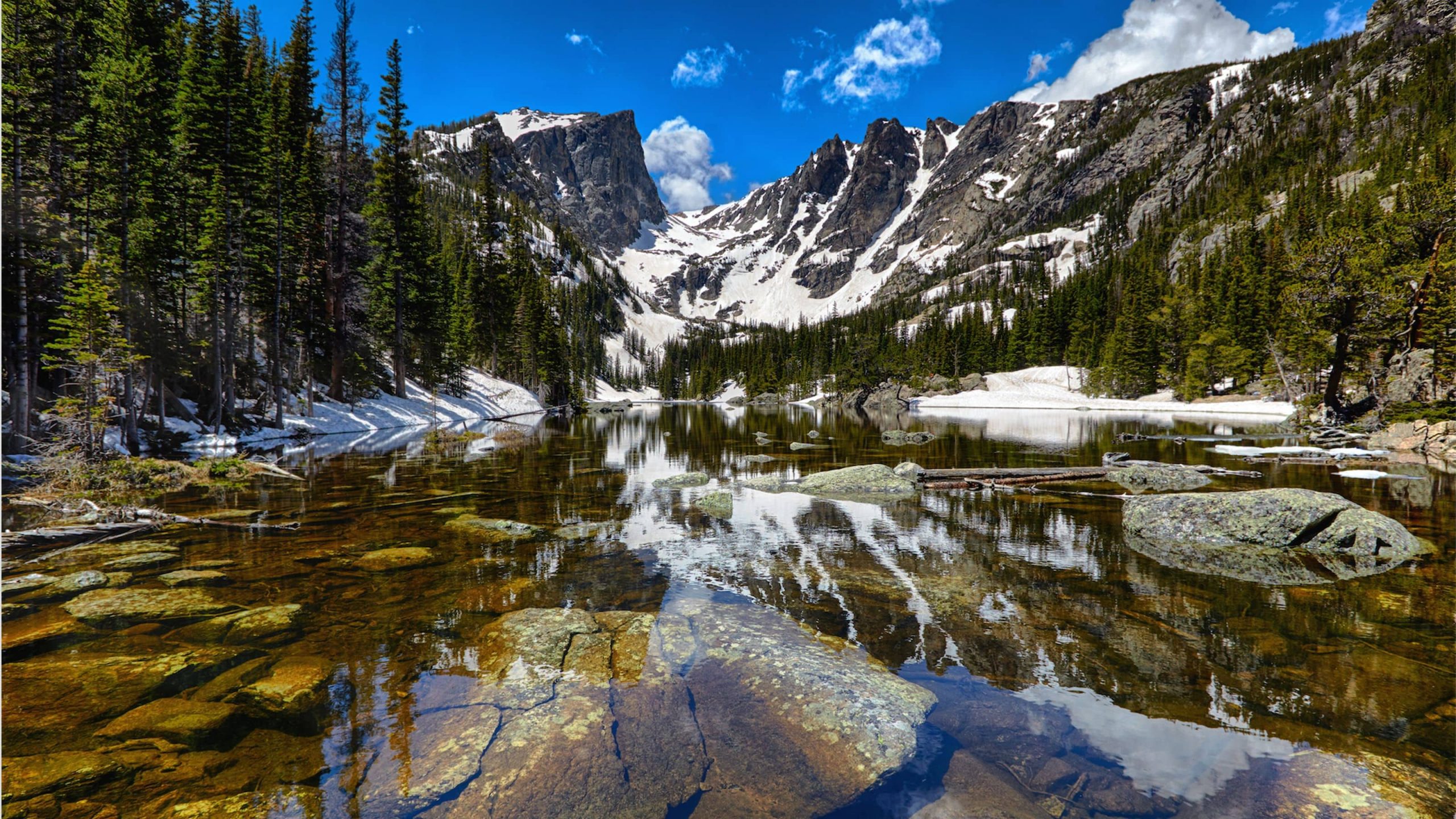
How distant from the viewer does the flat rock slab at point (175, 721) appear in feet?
13.6

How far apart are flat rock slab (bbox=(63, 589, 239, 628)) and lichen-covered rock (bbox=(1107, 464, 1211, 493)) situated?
19964 mm

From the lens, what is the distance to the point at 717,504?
45.4 ft

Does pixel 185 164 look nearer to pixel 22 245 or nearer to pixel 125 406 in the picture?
pixel 22 245

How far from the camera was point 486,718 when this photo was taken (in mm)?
4539

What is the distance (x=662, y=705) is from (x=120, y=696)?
483cm

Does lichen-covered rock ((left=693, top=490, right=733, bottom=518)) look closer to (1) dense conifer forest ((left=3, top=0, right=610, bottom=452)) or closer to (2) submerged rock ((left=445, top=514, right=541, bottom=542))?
(2) submerged rock ((left=445, top=514, right=541, bottom=542))

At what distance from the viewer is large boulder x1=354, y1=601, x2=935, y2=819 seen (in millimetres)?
3662

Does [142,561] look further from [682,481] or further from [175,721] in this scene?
[682,481]

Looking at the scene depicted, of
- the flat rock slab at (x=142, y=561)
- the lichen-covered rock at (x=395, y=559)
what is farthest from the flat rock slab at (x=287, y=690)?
the flat rock slab at (x=142, y=561)

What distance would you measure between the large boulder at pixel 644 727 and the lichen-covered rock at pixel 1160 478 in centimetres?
1428

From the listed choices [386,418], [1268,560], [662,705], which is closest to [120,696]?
[662,705]

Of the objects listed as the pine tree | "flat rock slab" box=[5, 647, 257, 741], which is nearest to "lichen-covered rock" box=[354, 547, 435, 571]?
"flat rock slab" box=[5, 647, 257, 741]

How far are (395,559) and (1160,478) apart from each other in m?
19.6

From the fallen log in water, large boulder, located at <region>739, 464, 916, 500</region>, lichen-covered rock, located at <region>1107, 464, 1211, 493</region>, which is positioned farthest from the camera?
the fallen log in water
